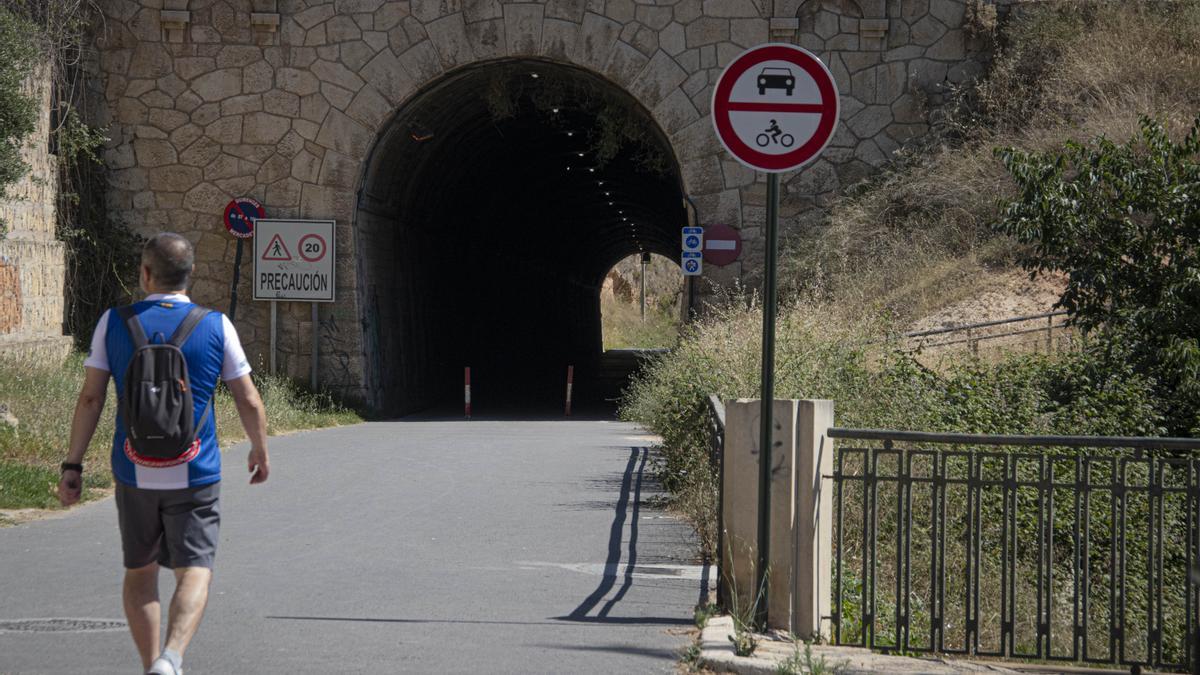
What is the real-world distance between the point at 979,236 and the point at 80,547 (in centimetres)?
1532

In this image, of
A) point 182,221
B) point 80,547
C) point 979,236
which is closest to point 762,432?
point 80,547

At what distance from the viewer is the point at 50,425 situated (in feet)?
43.2

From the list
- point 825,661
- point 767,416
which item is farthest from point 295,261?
point 825,661

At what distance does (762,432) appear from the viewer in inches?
255

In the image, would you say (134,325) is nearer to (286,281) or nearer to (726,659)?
(726,659)

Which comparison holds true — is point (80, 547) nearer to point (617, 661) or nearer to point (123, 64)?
point (617, 661)

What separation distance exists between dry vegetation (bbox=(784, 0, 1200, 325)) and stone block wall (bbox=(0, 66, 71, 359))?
11.3 m

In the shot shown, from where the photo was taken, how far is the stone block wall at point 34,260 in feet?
57.1

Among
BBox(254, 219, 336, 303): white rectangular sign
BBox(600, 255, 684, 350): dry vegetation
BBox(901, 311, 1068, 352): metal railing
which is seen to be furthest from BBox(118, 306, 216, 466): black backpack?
BBox(600, 255, 684, 350): dry vegetation

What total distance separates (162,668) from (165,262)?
1.58m

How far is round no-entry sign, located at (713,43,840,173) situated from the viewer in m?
6.64

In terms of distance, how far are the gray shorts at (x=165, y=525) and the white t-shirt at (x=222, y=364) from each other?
49 cm

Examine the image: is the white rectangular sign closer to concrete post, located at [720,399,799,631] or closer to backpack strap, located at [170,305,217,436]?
concrete post, located at [720,399,799,631]

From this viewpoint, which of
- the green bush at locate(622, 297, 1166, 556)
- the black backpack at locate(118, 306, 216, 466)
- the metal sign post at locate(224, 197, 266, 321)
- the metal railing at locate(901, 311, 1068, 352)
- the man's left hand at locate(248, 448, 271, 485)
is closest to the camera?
the black backpack at locate(118, 306, 216, 466)
